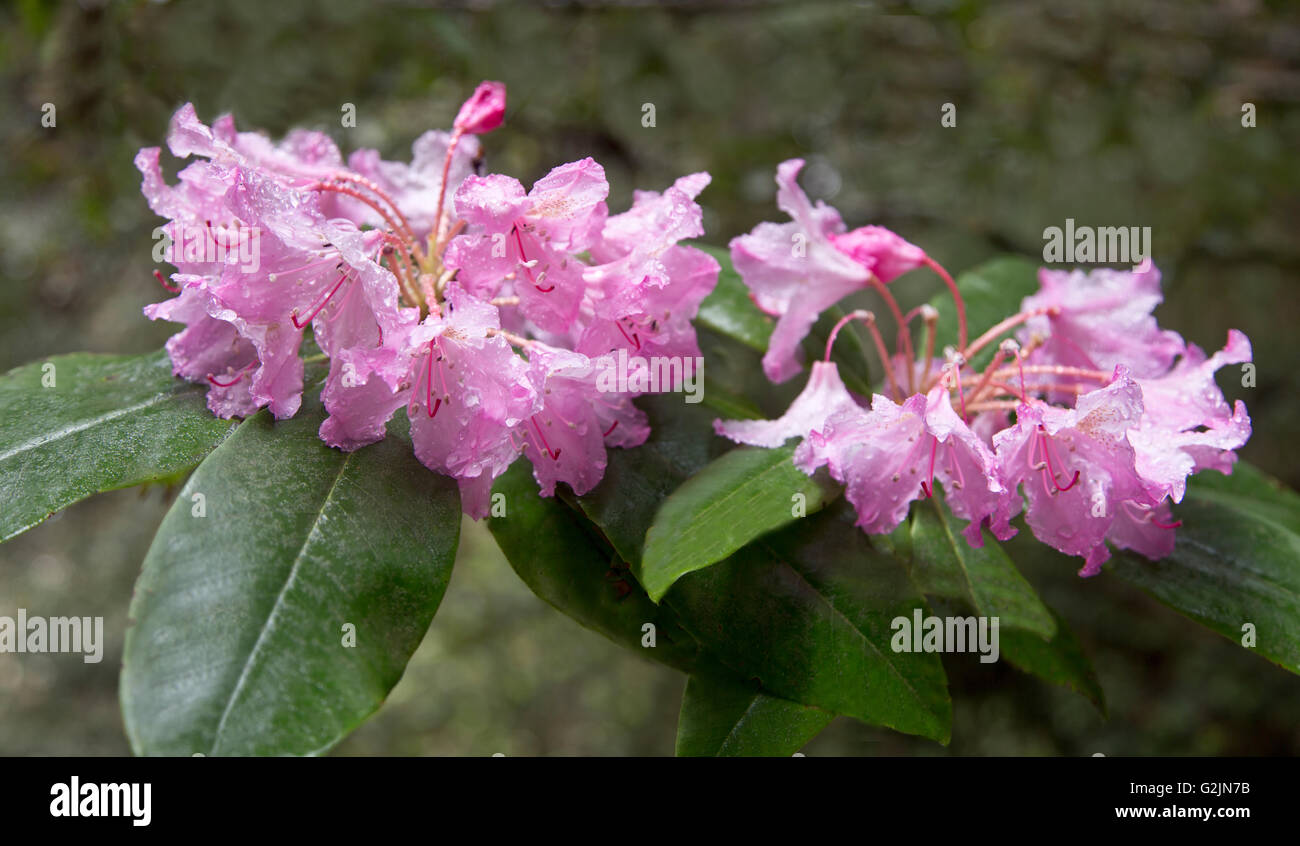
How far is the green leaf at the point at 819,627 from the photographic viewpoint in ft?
2.40

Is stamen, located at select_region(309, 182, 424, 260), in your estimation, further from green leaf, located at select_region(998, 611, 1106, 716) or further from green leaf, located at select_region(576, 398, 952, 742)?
green leaf, located at select_region(998, 611, 1106, 716)

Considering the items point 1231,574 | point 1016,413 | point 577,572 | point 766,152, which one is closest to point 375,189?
point 577,572

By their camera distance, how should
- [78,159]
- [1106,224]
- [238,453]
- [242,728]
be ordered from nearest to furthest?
[242,728] → [238,453] → [78,159] → [1106,224]

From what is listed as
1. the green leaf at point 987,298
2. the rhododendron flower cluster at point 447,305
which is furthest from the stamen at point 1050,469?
the green leaf at point 987,298

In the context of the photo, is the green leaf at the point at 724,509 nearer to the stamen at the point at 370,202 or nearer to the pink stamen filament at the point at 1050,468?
the pink stamen filament at the point at 1050,468

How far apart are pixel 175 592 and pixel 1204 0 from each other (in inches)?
111

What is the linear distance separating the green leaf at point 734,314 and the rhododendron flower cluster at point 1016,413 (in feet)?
0.18

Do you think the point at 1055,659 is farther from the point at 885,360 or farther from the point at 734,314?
the point at 734,314

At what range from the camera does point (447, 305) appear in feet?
2.60

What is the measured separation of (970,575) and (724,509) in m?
0.29

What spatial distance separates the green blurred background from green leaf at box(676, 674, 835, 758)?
155 cm
